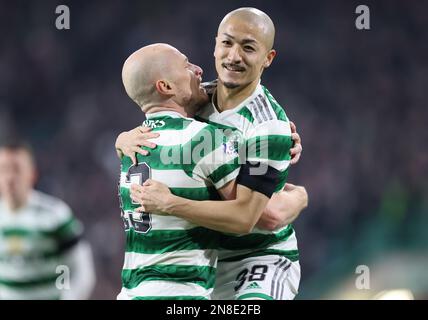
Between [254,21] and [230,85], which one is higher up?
[254,21]

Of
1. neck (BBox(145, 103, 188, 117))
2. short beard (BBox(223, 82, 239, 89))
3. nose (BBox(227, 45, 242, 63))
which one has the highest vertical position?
nose (BBox(227, 45, 242, 63))

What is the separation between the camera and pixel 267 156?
3627mm

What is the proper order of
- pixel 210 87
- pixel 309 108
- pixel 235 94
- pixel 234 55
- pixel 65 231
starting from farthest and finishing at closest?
1. pixel 309 108
2. pixel 65 231
3. pixel 210 87
4. pixel 235 94
5. pixel 234 55

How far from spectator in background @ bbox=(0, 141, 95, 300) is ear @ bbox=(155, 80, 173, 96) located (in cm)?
252

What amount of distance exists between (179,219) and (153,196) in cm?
15

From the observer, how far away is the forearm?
3.40 meters

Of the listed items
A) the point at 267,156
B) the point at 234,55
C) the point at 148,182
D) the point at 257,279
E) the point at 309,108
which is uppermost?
the point at 309,108

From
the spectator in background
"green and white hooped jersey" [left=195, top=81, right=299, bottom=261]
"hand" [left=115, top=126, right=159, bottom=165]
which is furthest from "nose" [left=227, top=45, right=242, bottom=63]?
the spectator in background

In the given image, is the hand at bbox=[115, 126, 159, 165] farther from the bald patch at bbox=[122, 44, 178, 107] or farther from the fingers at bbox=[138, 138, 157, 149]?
the bald patch at bbox=[122, 44, 178, 107]

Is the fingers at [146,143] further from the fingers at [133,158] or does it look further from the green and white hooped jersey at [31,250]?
the green and white hooped jersey at [31,250]

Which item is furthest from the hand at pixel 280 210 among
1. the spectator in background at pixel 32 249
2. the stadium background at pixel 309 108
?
the stadium background at pixel 309 108

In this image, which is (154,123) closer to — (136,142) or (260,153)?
(136,142)

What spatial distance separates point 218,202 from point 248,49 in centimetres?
76

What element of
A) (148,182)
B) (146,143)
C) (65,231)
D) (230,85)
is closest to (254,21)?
(230,85)
